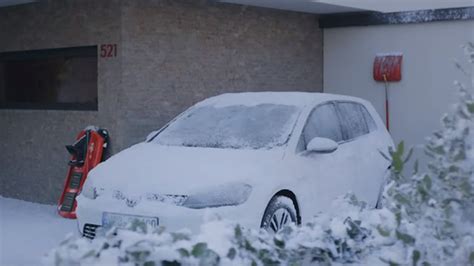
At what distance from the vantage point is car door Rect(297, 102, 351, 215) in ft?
22.2

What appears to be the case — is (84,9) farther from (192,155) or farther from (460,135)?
(460,135)

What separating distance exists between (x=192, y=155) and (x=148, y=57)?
3.36 meters

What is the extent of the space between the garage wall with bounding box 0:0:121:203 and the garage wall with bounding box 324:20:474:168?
4446mm

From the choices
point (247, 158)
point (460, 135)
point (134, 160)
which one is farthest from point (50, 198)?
point (460, 135)

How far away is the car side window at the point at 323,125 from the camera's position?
23.4 ft

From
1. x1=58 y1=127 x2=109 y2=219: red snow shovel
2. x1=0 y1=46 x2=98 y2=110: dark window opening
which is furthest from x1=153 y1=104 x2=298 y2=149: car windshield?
x1=0 y1=46 x2=98 y2=110: dark window opening

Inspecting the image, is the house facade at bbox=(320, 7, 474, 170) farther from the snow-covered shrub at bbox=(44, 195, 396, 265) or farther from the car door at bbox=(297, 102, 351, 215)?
the snow-covered shrub at bbox=(44, 195, 396, 265)

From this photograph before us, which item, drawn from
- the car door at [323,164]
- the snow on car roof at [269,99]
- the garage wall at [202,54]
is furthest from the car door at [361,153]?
the garage wall at [202,54]

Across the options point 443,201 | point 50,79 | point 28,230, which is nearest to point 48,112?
point 50,79

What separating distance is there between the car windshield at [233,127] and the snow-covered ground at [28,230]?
1354 millimetres

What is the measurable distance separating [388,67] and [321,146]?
18.4 ft

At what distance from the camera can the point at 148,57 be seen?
959 cm

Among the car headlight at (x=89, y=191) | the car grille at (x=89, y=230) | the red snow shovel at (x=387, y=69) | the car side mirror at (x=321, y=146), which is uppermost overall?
the red snow shovel at (x=387, y=69)

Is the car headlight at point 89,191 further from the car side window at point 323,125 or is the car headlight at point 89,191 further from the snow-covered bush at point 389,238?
the snow-covered bush at point 389,238
